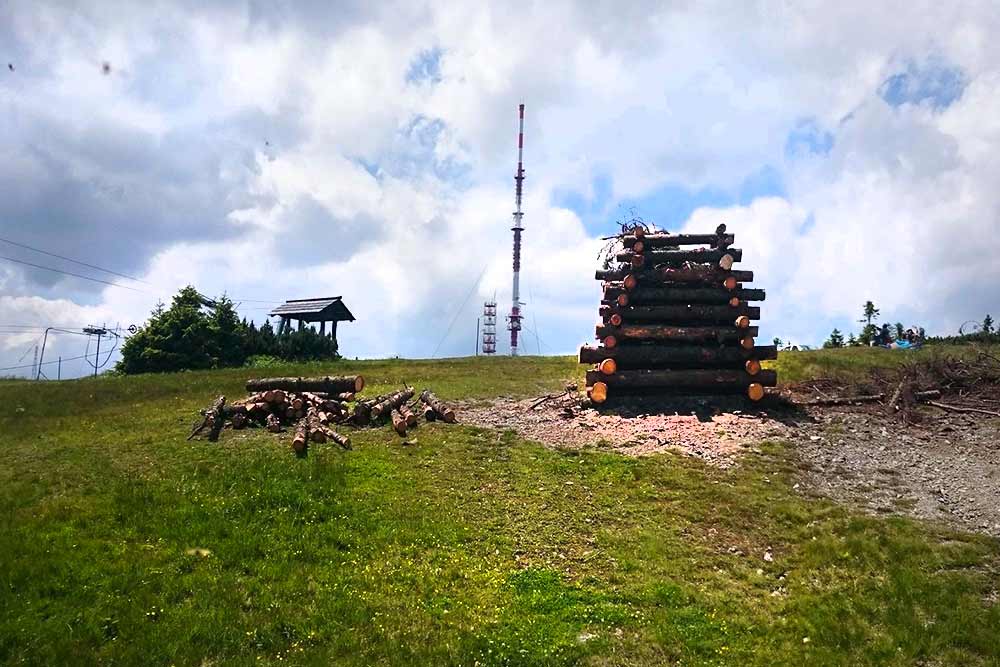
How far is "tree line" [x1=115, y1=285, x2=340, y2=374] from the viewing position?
1580 inches

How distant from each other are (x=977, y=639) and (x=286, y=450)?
42.6ft

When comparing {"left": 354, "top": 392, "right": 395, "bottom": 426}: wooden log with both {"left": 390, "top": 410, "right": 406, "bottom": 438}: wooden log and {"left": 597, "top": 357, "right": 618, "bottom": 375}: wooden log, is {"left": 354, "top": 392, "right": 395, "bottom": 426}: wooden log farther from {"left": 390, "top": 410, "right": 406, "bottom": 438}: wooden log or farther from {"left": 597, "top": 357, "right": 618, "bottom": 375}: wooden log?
{"left": 597, "top": 357, "right": 618, "bottom": 375}: wooden log

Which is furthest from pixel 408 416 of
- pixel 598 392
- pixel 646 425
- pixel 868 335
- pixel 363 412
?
pixel 868 335

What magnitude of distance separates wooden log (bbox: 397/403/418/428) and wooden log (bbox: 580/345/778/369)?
18.5 feet

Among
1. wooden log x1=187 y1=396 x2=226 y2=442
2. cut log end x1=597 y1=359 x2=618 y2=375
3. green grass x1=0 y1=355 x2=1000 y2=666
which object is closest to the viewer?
green grass x1=0 y1=355 x2=1000 y2=666

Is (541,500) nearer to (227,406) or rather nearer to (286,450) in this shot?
(286,450)

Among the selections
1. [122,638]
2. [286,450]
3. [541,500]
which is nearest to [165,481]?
[286,450]

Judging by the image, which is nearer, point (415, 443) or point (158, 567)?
point (158, 567)

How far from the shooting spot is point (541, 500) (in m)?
13.0

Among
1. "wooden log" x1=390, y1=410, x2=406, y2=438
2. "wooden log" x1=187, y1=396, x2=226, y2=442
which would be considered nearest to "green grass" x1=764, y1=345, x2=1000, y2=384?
"wooden log" x1=390, y1=410, x2=406, y2=438

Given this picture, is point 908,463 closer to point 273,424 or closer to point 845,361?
point 273,424

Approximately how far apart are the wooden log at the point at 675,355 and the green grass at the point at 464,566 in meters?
5.36

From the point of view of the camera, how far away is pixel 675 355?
20656 millimetres

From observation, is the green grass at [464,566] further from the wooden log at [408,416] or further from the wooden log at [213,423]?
the wooden log at [408,416]
